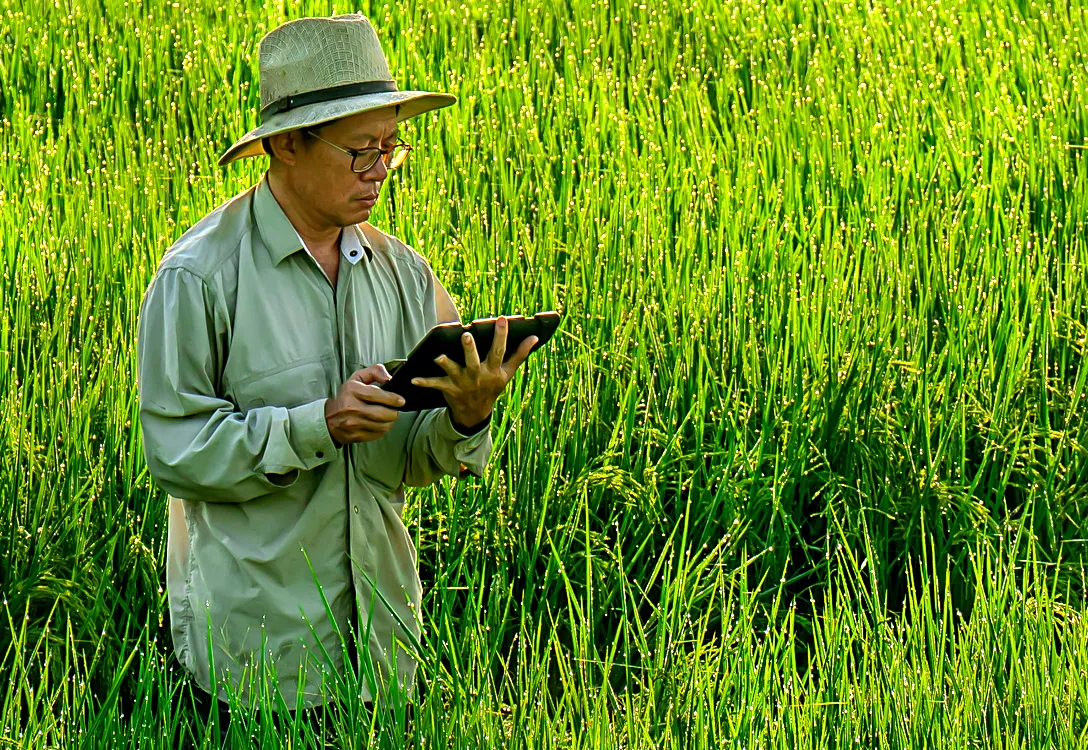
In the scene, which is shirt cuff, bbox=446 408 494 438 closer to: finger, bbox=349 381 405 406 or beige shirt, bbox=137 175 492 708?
beige shirt, bbox=137 175 492 708

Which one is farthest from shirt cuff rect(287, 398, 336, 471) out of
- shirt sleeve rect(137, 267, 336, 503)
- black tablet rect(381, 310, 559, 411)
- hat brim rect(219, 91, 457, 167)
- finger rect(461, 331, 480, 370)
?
hat brim rect(219, 91, 457, 167)

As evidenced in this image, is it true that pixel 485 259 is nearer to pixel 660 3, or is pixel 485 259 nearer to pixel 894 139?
pixel 894 139

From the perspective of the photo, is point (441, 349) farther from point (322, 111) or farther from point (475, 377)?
point (322, 111)

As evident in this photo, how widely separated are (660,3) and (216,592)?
4732mm

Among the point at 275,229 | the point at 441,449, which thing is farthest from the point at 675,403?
the point at 275,229

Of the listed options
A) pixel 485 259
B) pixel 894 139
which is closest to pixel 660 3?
pixel 894 139

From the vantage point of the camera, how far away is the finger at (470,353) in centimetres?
194

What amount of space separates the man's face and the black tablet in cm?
24

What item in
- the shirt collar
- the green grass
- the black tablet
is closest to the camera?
the black tablet

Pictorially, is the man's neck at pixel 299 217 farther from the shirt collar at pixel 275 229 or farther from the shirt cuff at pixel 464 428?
the shirt cuff at pixel 464 428

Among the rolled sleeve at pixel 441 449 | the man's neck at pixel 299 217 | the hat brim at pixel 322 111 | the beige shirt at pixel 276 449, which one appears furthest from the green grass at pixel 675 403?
the hat brim at pixel 322 111

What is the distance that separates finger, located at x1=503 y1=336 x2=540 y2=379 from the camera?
2.01m

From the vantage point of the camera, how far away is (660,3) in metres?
6.21

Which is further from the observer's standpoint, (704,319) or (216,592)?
(704,319)
